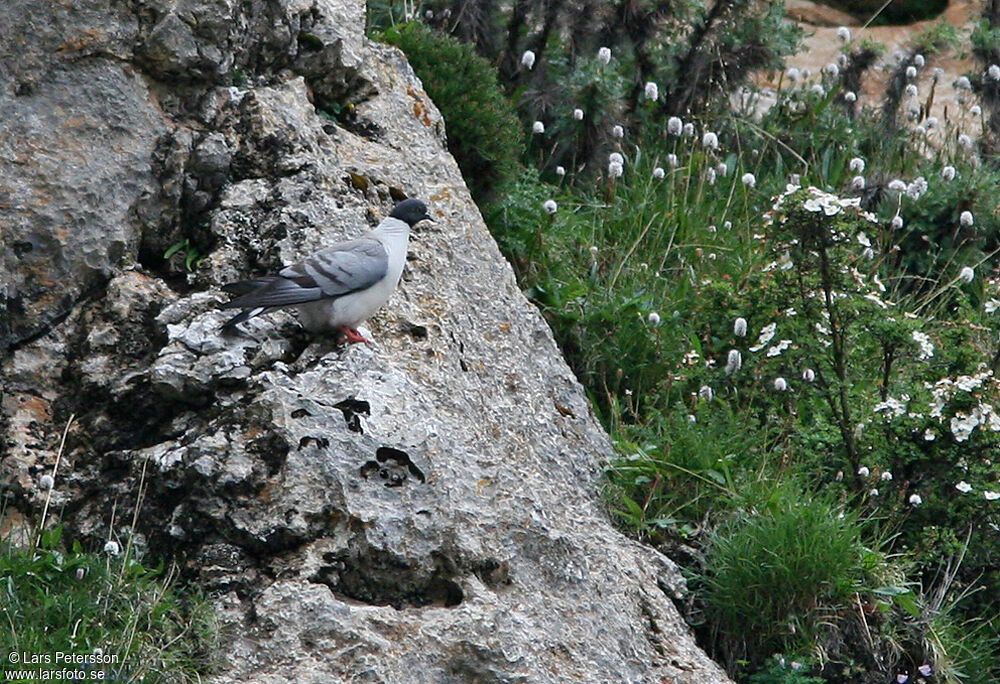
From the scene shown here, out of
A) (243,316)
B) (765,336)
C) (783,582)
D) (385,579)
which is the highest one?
(243,316)

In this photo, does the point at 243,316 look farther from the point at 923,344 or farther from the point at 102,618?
the point at 923,344

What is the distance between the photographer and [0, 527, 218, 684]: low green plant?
3.88 meters

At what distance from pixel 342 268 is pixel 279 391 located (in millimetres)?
524

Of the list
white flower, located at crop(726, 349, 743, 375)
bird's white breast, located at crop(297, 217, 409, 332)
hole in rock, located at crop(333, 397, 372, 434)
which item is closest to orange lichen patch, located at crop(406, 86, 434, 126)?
bird's white breast, located at crop(297, 217, 409, 332)

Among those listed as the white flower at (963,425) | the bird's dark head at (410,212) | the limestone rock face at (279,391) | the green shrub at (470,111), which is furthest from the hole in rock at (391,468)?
the green shrub at (470,111)

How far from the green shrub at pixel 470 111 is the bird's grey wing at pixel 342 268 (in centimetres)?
216

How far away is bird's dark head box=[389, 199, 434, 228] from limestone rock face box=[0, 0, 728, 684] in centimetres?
20

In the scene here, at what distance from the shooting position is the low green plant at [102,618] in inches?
153

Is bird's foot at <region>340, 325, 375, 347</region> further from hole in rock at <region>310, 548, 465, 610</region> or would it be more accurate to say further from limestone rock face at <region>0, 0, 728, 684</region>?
hole in rock at <region>310, 548, 465, 610</region>

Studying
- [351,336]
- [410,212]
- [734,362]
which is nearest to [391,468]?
[351,336]

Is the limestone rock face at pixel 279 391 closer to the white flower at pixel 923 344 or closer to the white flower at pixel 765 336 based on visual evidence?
the white flower at pixel 765 336

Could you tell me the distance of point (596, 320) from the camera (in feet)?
22.6

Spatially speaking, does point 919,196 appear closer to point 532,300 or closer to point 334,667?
point 532,300

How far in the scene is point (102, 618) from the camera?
4.01m
